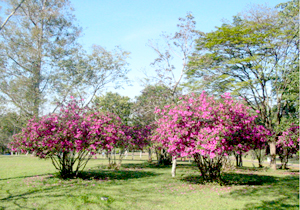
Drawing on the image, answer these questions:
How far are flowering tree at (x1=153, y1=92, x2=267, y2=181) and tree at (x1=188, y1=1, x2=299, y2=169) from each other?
25.3 ft

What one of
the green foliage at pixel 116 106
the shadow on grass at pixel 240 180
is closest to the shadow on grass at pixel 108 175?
the shadow on grass at pixel 240 180

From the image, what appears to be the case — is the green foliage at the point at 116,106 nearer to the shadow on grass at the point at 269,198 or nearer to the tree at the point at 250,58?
the tree at the point at 250,58

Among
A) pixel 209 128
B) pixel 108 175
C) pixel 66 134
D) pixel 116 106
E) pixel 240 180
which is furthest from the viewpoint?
pixel 116 106

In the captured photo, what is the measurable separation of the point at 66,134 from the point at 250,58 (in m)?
14.2

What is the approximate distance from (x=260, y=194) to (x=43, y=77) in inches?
723

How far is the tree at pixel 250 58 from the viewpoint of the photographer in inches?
667

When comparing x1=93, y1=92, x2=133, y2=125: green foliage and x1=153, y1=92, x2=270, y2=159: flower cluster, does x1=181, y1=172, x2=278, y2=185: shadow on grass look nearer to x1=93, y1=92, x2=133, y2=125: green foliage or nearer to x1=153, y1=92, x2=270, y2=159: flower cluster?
x1=153, y1=92, x2=270, y2=159: flower cluster

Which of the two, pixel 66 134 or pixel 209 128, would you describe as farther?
pixel 66 134

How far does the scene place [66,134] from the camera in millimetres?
9695

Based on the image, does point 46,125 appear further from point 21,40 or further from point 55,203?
point 21,40

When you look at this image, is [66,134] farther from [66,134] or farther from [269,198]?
[269,198]

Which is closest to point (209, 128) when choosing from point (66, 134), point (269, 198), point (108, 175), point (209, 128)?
point (209, 128)

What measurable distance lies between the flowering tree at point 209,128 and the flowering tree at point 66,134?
Result: 296 centimetres

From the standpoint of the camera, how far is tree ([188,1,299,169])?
1695 centimetres
